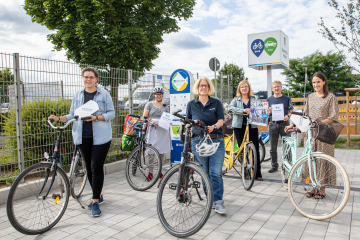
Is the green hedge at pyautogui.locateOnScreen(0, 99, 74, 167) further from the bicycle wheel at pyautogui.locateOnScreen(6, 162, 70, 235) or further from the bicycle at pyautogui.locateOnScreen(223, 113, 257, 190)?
the bicycle at pyautogui.locateOnScreen(223, 113, 257, 190)

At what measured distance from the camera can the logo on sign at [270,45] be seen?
9758 mm

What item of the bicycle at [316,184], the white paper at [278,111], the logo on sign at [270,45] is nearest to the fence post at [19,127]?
the bicycle at [316,184]

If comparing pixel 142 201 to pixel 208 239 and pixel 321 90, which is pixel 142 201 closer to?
pixel 208 239

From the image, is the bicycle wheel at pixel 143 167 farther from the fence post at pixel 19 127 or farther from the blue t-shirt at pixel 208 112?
the fence post at pixel 19 127

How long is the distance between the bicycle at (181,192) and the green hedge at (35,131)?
2847 mm

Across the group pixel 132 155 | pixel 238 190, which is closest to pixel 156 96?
pixel 132 155

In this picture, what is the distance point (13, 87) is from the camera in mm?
4844

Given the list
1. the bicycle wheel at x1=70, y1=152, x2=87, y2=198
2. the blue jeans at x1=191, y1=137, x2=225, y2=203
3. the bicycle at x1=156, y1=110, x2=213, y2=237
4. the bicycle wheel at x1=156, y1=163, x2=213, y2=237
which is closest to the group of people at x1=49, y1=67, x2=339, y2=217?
the blue jeans at x1=191, y1=137, x2=225, y2=203

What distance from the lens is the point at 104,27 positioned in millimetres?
13516

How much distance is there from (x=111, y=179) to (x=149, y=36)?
10627mm

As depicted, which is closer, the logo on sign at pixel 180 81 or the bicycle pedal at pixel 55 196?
the bicycle pedal at pixel 55 196

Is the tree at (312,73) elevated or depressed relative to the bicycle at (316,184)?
elevated

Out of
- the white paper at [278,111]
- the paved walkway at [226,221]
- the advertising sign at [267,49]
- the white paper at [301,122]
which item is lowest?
the paved walkway at [226,221]

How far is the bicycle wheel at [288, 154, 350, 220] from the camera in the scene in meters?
3.48
